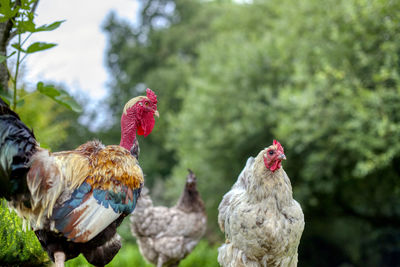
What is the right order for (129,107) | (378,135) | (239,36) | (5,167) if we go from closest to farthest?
(5,167)
(129,107)
(378,135)
(239,36)

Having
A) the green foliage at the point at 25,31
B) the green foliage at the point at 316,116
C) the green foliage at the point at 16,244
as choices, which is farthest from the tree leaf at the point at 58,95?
the green foliage at the point at 316,116

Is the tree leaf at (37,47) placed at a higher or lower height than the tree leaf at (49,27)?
lower

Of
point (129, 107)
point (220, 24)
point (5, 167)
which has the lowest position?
point (5, 167)

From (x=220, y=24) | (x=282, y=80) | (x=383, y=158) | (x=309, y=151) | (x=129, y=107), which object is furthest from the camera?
(x=220, y=24)

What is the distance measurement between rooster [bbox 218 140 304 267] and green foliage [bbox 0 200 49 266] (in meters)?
1.91

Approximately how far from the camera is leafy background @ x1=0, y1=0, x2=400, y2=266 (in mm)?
8578

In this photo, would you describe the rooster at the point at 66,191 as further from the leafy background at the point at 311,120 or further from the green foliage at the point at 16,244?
the leafy background at the point at 311,120

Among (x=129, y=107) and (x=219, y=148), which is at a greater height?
(x=129, y=107)

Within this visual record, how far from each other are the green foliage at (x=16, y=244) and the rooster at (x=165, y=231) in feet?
5.62

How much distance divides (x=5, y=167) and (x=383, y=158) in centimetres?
693

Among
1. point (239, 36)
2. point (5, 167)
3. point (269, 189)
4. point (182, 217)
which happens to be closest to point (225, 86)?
point (239, 36)

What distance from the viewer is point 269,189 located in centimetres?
382

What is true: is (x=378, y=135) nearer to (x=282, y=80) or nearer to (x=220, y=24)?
(x=282, y=80)

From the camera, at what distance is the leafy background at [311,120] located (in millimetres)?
8578
